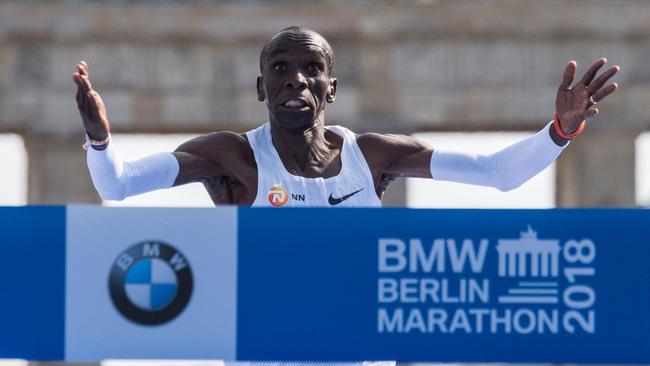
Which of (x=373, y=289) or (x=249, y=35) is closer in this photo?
(x=373, y=289)

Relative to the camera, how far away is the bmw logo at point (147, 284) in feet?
18.9

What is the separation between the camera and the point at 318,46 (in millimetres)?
6805

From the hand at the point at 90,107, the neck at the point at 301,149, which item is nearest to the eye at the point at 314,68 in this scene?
the neck at the point at 301,149

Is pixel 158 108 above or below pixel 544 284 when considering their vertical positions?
above

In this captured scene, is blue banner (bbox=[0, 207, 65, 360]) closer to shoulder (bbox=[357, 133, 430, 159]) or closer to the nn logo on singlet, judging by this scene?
the nn logo on singlet

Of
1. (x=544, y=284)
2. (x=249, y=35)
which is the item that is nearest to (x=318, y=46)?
(x=544, y=284)

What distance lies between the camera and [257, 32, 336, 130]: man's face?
6750 mm

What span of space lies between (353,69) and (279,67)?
51.0 ft

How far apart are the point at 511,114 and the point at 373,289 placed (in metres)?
16.7

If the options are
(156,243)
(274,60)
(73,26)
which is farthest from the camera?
(73,26)

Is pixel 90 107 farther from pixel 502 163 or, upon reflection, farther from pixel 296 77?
pixel 502 163

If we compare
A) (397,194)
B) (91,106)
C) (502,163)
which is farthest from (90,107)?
(397,194)

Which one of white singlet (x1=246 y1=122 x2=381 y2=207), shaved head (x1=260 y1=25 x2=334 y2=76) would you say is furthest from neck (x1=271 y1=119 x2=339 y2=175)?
shaved head (x1=260 y1=25 x2=334 y2=76)

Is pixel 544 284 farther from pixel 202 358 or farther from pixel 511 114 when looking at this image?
pixel 511 114
